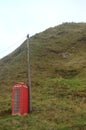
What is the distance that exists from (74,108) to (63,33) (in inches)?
969

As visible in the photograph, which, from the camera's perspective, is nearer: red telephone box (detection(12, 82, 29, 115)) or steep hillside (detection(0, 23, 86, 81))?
red telephone box (detection(12, 82, 29, 115))

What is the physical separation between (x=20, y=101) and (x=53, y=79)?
9451 millimetres

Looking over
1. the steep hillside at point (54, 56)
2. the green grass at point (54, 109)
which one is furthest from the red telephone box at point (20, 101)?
the steep hillside at point (54, 56)

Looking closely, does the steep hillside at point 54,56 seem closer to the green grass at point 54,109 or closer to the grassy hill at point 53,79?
the grassy hill at point 53,79

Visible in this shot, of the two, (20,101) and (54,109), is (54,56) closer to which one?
(20,101)

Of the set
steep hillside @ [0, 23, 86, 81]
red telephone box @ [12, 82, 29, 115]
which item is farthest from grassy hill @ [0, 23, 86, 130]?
red telephone box @ [12, 82, 29, 115]

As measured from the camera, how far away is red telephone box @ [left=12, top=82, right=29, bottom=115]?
23.3 m

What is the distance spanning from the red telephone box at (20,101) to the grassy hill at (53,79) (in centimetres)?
54

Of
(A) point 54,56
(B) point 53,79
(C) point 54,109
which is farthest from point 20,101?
(A) point 54,56

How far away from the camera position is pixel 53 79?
107 ft

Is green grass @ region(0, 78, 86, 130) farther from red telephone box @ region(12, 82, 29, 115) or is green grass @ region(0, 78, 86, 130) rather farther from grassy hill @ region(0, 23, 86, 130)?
red telephone box @ region(12, 82, 29, 115)

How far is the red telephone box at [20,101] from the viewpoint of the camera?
23328 millimetres

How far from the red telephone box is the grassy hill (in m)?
0.54

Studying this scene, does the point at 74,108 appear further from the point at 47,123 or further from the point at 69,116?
the point at 47,123
